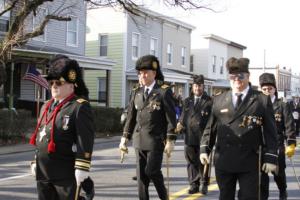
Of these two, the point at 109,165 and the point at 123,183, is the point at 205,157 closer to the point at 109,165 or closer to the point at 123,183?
the point at 123,183

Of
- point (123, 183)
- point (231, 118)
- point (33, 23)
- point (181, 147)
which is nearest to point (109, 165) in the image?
point (123, 183)

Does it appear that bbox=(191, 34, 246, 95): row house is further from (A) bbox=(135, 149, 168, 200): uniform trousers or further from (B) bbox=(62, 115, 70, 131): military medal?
(B) bbox=(62, 115, 70, 131): military medal

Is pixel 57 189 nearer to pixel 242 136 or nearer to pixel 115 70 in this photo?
pixel 242 136

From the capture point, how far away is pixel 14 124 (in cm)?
1609

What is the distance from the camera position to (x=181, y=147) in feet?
55.7

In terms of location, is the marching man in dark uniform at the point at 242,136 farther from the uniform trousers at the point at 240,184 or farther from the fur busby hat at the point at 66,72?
the fur busby hat at the point at 66,72

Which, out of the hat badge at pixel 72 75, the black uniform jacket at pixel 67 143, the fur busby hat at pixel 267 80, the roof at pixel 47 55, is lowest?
the black uniform jacket at pixel 67 143

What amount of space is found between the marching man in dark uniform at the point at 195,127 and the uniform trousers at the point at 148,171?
2011 mm

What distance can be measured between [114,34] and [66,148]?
27.8 meters

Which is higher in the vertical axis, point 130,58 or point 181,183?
point 130,58

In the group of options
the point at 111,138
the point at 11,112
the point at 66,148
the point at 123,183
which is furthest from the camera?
the point at 111,138

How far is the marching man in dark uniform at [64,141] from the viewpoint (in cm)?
434

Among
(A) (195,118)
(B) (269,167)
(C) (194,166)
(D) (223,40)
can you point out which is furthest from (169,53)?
(B) (269,167)

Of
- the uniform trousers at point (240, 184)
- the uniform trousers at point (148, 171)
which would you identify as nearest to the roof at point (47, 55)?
the uniform trousers at point (148, 171)
